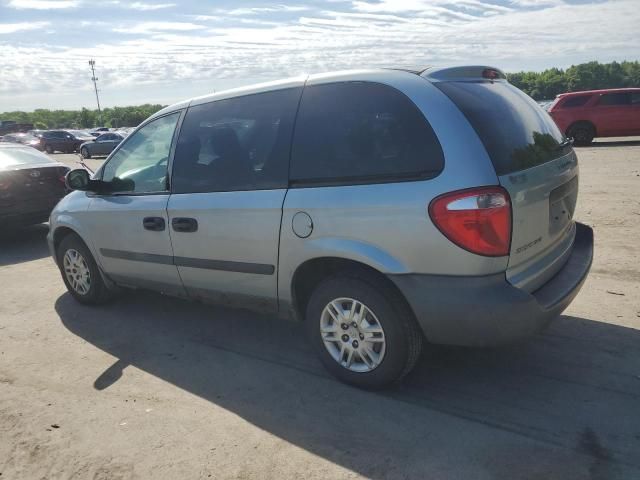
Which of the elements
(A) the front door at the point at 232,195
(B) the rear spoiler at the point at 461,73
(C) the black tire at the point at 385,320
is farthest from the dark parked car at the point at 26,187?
(B) the rear spoiler at the point at 461,73

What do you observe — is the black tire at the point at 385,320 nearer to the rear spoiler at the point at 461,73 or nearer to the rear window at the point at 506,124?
the rear window at the point at 506,124

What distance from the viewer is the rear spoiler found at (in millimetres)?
3119

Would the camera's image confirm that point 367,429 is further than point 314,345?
No

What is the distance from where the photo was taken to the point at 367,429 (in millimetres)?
2914

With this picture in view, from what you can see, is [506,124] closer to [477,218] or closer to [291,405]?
[477,218]

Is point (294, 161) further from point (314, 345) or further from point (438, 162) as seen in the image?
point (314, 345)

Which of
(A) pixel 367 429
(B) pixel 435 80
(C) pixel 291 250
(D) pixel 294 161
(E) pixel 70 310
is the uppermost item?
(B) pixel 435 80

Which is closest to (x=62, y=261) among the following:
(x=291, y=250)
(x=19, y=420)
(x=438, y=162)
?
(x=19, y=420)

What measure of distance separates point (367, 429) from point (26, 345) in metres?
2.99

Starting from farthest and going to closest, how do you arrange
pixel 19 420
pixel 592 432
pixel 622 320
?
pixel 622 320
pixel 19 420
pixel 592 432

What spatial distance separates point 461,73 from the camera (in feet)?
10.6

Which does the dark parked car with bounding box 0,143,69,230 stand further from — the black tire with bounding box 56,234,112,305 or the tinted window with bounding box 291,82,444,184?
the tinted window with bounding box 291,82,444,184

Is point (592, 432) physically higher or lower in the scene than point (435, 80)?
lower

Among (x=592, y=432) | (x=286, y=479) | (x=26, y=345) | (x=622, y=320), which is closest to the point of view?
(x=286, y=479)
